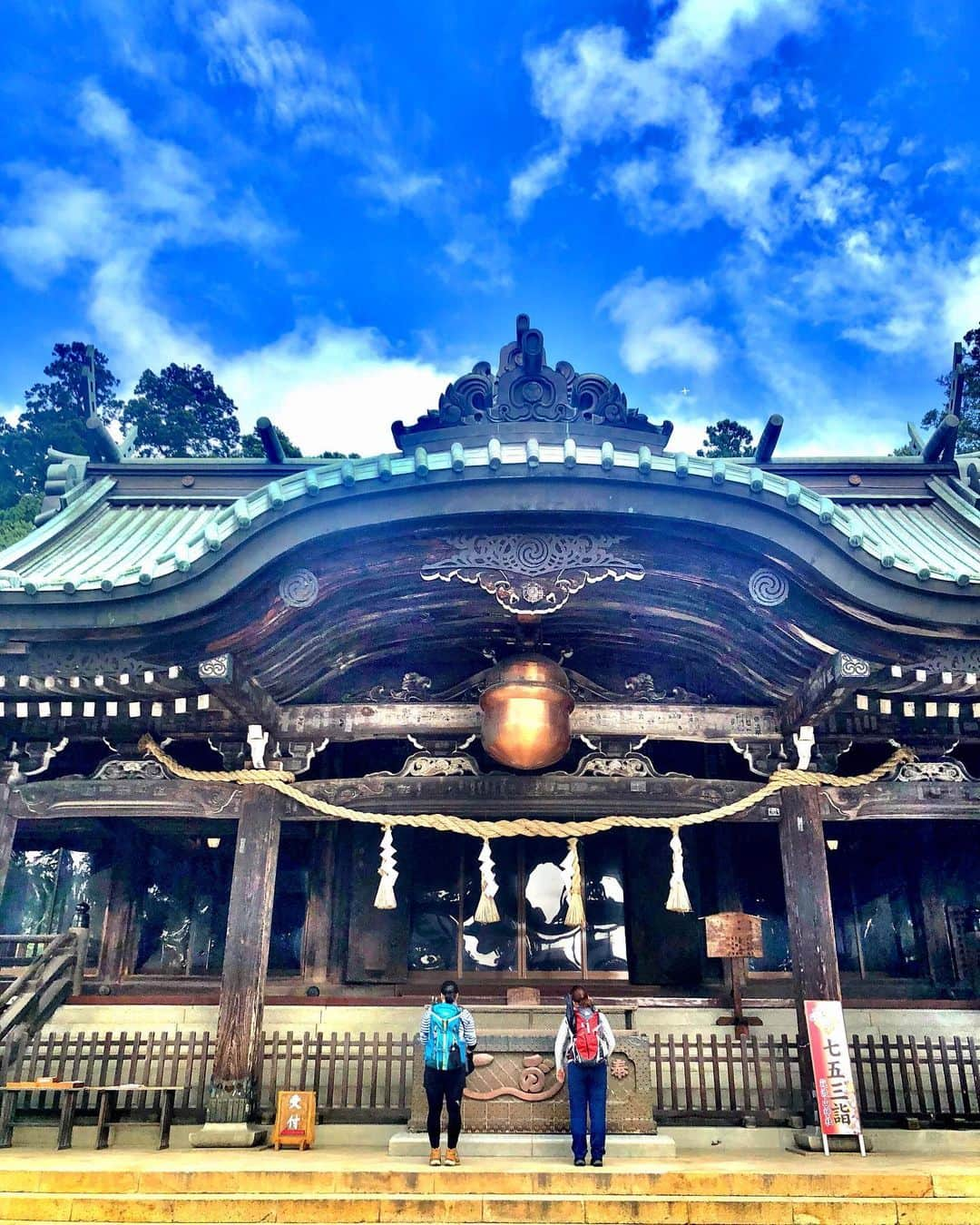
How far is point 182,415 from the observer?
1469 inches

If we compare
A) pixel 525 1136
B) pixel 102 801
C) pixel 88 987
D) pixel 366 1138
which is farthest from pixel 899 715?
pixel 88 987

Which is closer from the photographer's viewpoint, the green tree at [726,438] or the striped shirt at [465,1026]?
the striped shirt at [465,1026]

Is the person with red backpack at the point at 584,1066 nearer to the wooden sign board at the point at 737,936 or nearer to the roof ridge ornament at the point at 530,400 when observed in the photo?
the wooden sign board at the point at 737,936

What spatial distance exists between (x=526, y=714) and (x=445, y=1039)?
281cm

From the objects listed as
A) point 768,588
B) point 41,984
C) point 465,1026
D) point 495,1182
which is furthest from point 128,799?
point 768,588

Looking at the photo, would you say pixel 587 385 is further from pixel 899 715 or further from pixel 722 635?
pixel 899 715

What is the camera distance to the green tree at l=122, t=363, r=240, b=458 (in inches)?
1443

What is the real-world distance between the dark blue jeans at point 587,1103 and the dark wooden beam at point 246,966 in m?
3.13

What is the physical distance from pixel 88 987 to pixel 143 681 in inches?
245

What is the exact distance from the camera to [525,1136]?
7320 mm

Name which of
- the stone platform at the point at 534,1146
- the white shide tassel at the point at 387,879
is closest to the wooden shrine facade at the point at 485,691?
the white shide tassel at the point at 387,879

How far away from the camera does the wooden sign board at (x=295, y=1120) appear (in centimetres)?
754

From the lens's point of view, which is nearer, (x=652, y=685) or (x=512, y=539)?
(x=512, y=539)

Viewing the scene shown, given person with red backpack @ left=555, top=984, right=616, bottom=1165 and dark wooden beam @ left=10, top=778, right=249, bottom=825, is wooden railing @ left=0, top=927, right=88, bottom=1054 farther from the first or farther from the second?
person with red backpack @ left=555, top=984, right=616, bottom=1165
